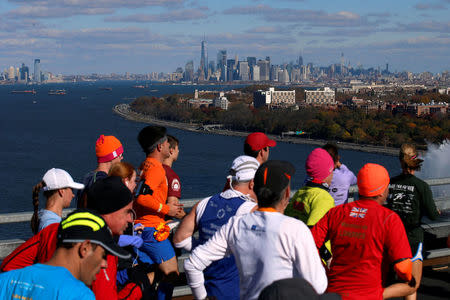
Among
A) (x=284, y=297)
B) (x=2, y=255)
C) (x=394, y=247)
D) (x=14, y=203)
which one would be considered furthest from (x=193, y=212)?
(x=14, y=203)

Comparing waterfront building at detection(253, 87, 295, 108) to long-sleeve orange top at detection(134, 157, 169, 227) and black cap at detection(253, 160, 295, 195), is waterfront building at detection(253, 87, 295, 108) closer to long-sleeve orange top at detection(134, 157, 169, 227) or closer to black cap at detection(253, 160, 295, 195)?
long-sleeve orange top at detection(134, 157, 169, 227)

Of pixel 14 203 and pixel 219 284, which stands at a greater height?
pixel 219 284

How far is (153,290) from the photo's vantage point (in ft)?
8.96

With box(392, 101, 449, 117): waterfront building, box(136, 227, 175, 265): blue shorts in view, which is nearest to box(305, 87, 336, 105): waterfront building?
box(392, 101, 449, 117): waterfront building

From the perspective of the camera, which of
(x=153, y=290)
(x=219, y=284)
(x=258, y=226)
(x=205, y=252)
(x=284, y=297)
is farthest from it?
(x=153, y=290)

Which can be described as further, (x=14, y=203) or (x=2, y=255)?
(x=14, y=203)

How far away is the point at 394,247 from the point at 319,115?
81.3 m

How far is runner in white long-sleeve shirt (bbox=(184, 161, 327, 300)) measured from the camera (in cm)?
189

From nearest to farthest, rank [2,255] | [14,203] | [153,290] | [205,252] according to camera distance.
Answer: [205,252] → [153,290] → [2,255] → [14,203]

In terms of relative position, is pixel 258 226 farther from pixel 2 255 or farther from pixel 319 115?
pixel 319 115

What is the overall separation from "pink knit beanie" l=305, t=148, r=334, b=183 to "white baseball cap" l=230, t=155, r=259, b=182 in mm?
438

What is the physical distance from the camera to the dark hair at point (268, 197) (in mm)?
2012

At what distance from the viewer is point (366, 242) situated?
87.0 inches

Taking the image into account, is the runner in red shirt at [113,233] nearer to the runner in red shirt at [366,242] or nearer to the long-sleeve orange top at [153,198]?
the long-sleeve orange top at [153,198]
